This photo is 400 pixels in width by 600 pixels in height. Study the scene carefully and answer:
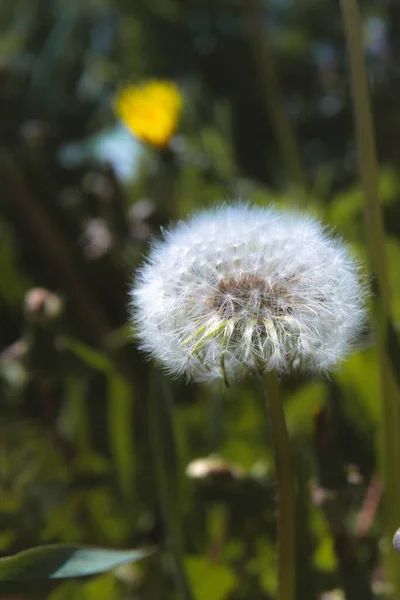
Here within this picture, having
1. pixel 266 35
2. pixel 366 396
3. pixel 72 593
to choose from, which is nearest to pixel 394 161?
pixel 266 35

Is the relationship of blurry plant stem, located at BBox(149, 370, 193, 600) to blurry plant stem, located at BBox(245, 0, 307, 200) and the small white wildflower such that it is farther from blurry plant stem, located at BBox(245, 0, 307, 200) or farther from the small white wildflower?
blurry plant stem, located at BBox(245, 0, 307, 200)

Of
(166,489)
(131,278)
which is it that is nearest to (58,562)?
(166,489)

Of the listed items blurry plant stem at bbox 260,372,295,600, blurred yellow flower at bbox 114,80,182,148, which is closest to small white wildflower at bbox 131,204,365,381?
blurry plant stem at bbox 260,372,295,600

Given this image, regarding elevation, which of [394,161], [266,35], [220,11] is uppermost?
[220,11]

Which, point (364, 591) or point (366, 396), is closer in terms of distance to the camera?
point (364, 591)

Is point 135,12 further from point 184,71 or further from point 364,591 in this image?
point 364,591

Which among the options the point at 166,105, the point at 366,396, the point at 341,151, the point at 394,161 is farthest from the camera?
the point at 341,151
